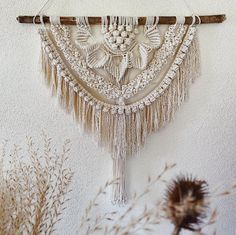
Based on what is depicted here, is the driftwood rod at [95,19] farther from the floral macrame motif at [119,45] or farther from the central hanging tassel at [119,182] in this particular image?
the central hanging tassel at [119,182]

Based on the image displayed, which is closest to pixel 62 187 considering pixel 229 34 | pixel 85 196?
pixel 85 196

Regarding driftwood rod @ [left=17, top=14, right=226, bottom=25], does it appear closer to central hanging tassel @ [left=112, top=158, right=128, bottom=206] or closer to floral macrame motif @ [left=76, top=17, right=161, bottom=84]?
floral macrame motif @ [left=76, top=17, right=161, bottom=84]

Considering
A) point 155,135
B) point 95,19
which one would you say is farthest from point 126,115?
point 95,19

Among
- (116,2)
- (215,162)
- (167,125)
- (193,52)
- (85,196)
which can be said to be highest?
(116,2)

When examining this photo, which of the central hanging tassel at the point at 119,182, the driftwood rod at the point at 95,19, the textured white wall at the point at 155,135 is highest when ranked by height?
the driftwood rod at the point at 95,19

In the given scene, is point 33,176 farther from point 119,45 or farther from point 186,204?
point 186,204

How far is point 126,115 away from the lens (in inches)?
42.1

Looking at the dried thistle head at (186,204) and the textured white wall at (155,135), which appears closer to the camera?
the dried thistle head at (186,204)

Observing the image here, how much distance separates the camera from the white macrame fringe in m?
1.06

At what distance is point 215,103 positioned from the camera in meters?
1.12

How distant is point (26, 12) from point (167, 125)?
1.68 feet

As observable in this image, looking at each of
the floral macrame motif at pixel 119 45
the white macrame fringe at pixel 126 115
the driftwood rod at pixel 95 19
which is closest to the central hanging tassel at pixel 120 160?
the white macrame fringe at pixel 126 115

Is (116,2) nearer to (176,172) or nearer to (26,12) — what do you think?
(26,12)

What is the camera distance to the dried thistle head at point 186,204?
642 mm
